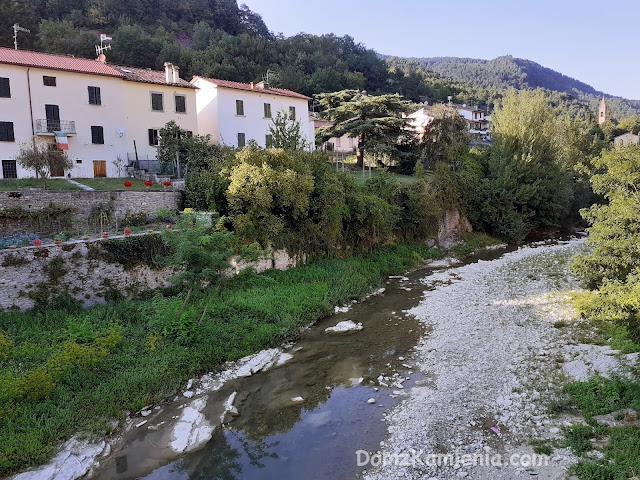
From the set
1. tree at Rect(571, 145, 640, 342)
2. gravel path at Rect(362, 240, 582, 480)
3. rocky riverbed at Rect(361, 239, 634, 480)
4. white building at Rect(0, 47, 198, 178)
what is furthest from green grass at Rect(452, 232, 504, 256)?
white building at Rect(0, 47, 198, 178)

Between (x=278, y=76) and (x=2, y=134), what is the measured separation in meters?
44.4

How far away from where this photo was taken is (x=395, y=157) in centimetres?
4291

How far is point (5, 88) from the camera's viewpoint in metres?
27.1

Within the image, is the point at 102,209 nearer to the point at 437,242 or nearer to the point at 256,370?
the point at 256,370

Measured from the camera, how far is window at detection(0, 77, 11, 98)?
27.0 m

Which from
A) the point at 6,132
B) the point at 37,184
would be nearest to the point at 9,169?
the point at 6,132

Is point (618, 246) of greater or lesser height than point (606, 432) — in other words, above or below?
above

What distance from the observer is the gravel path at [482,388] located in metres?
9.21

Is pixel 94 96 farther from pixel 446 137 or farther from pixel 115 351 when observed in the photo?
pixel 446 137

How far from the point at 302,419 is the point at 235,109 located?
3123 centimetres

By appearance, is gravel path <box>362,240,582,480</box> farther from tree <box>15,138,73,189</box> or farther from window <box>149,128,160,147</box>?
window <box>149,128,160,147</box>

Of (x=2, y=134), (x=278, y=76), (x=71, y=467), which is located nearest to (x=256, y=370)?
(x=71, y=467)

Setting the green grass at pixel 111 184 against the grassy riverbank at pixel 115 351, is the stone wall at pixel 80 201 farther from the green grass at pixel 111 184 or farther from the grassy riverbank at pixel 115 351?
the grassy riverbank at pixel 115 351

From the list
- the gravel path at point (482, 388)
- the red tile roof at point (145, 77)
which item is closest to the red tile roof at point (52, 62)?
the red tile roof at point (145, 77)
